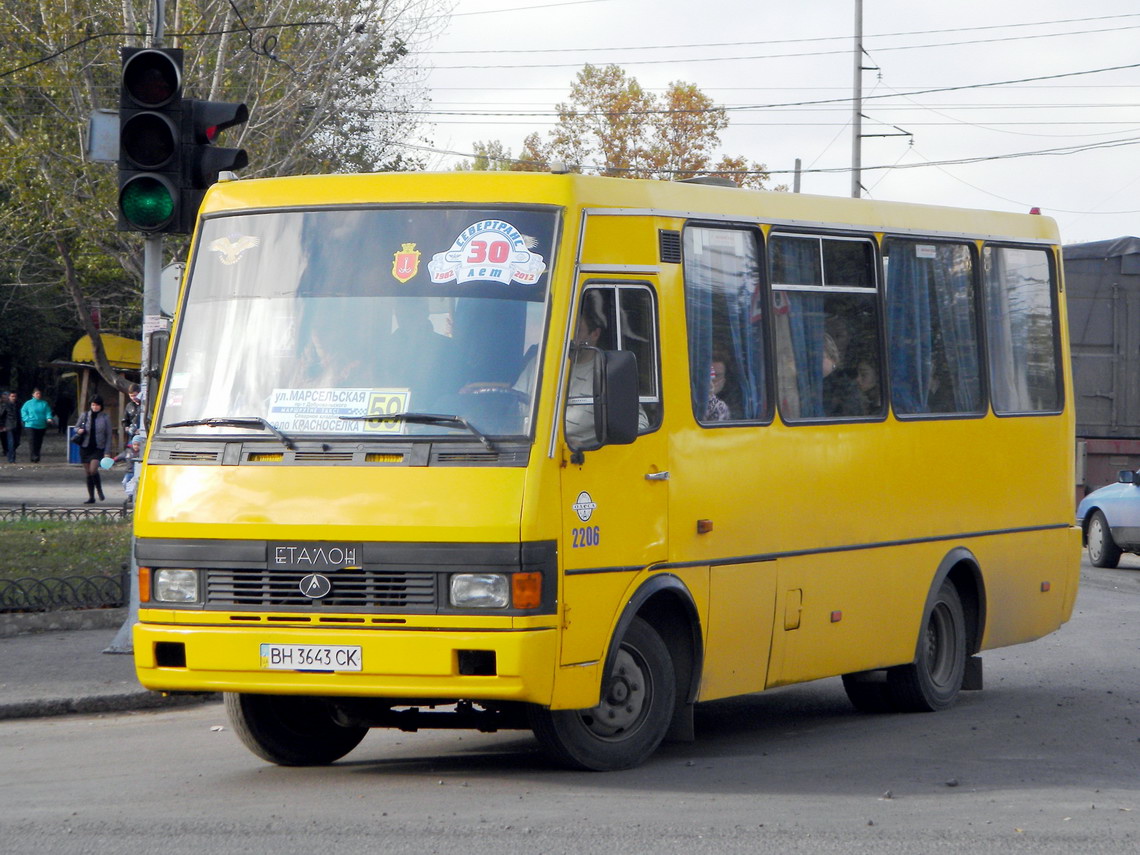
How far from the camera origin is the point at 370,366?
297 inches

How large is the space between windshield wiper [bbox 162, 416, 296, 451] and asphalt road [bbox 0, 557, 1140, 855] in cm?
149

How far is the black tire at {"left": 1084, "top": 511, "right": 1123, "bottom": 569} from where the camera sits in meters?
21.5

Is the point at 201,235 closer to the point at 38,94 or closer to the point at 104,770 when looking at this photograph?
the point at 104,770

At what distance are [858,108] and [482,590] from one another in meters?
40.8

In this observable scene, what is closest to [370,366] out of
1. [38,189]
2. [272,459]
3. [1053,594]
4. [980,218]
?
[272,459]

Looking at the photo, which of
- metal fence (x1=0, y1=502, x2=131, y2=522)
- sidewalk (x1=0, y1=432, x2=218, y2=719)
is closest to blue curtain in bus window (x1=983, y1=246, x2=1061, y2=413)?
sidewalk (x1=0, y1=432, x2=218, y2=719)

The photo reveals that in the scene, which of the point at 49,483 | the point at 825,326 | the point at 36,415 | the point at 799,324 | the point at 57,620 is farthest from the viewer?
the point at 36,415

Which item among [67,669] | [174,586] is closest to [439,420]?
[174,586]

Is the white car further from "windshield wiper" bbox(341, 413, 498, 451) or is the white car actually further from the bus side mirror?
"windshield wiper" bbox(341, 413, 498, 451)

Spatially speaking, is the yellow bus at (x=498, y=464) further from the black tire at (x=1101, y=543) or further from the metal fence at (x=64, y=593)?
the black tire at (x=1101, y=543)

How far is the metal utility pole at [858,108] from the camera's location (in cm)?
4550

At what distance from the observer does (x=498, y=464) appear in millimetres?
7258

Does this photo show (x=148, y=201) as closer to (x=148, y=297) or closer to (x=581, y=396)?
(x=148, y=297)

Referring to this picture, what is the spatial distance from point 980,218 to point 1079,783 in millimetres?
4524
